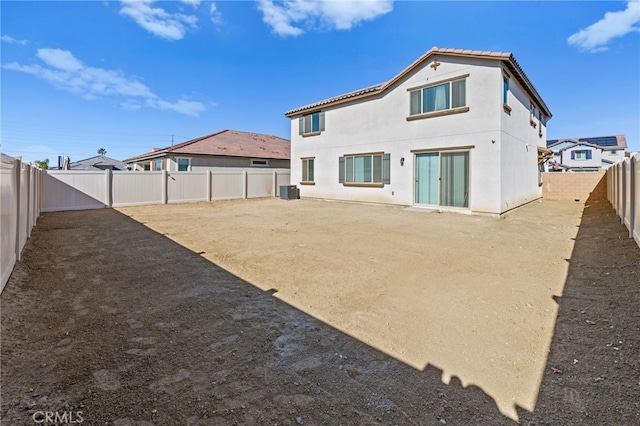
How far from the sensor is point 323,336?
9.66ft

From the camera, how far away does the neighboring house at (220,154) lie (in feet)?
68.2

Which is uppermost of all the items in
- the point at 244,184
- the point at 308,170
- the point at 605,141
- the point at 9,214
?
the point at 605,141

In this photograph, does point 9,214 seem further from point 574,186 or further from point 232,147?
point 574,186

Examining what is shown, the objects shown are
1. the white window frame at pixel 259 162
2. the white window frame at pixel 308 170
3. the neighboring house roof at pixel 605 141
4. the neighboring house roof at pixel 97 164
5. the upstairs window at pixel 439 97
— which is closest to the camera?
the upstairs window at pixel 439 97

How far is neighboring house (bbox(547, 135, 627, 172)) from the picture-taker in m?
40.7

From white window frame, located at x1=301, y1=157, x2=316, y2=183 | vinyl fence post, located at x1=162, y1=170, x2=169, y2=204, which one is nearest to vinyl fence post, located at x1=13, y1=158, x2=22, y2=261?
vinyl fence post, located at x1=162, y1=170, x2=169, y2=204

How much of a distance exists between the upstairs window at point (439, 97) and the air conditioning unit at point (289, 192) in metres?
8.16

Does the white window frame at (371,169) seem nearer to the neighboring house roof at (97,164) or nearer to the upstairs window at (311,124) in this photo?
the upstairs window at (311,124)

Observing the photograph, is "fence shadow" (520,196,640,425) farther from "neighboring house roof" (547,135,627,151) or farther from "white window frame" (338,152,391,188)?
"neighboring house roof" (547,135,627,151)

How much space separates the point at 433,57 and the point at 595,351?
12.2 meters

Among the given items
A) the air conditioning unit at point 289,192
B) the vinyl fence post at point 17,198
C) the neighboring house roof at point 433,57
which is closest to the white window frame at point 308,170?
the air conditioning unit at point 289,192

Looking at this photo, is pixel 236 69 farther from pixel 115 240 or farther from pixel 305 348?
pixel 305 348

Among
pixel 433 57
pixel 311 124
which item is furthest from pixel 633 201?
pixel 311 124

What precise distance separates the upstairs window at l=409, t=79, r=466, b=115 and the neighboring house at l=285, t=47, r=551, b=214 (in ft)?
0.12
